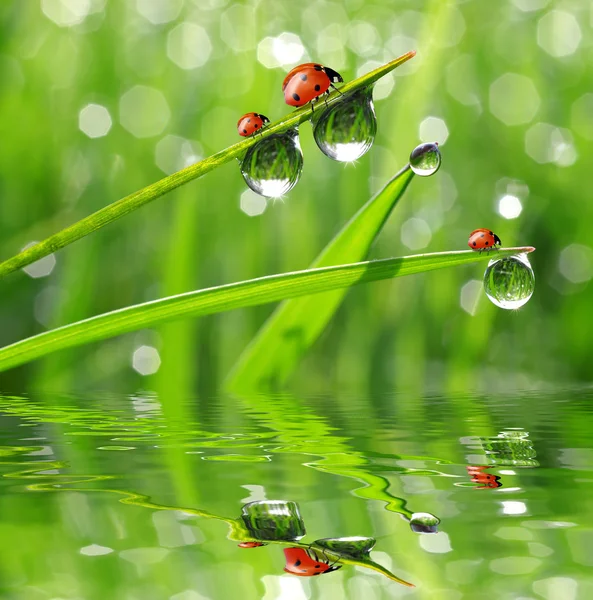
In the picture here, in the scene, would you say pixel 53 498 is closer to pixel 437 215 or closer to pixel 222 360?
pixel 222 360

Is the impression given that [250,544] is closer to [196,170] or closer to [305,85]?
[196,170]

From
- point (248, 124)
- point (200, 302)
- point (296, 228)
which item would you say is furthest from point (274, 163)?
point (296, 228)

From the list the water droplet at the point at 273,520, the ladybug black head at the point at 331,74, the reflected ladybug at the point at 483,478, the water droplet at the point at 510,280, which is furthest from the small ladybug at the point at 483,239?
the water droplet at the point at 273,520

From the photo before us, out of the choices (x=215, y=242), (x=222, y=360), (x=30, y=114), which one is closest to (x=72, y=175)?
(x=30, y=114)

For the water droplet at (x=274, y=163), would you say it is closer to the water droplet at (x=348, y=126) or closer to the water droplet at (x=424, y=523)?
the water droplet at (x=348, y=126)

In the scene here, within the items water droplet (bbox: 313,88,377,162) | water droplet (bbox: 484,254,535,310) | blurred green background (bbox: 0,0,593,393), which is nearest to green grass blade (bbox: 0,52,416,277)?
water droplet (bbox: 313,88,377,162)
